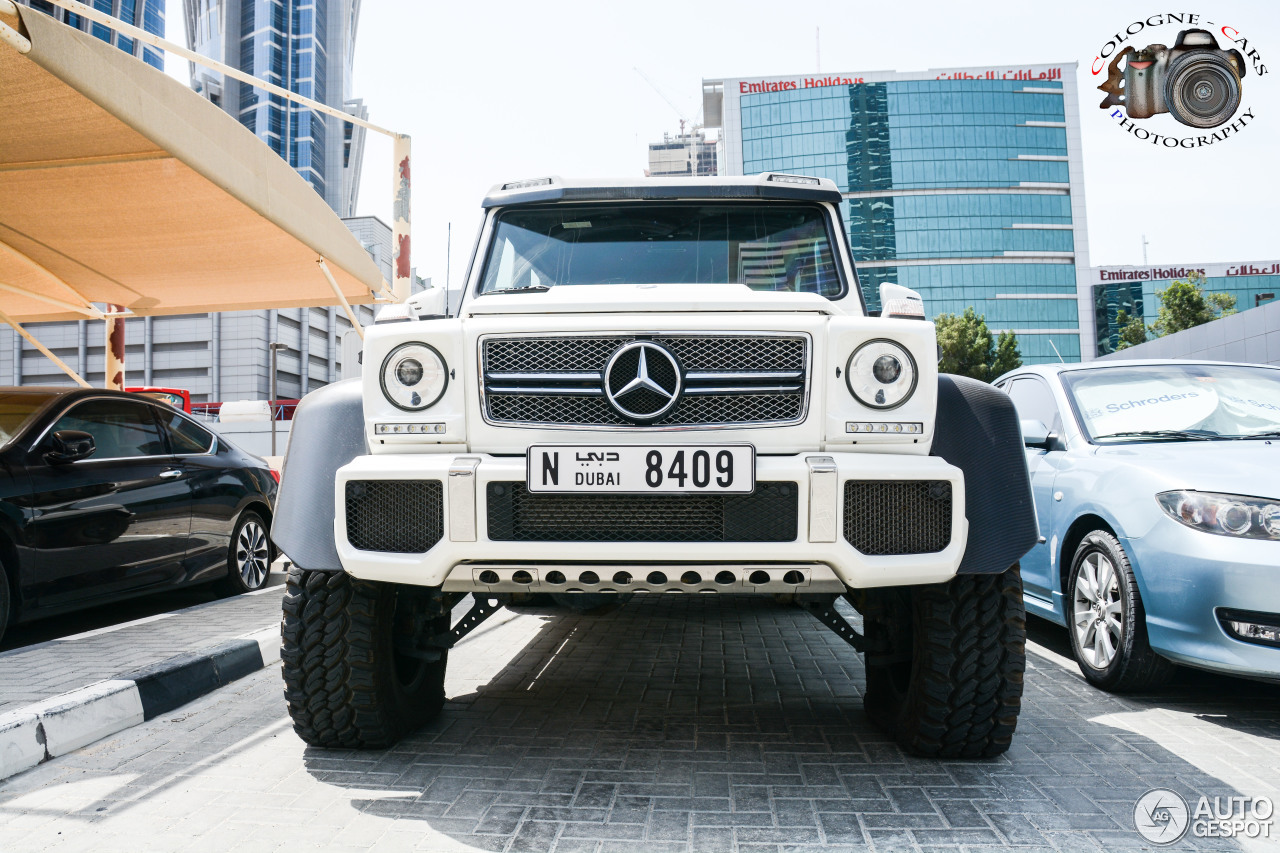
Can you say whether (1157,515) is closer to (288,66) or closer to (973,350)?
(973,350)

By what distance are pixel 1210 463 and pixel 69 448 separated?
585 centimetres

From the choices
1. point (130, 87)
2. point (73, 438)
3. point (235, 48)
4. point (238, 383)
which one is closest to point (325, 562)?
point (73, 438)

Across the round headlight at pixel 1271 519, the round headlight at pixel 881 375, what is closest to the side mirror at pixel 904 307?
the round headlight at pixel 881 375

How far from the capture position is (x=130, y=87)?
5281mm

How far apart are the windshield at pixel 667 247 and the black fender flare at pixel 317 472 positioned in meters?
0.97

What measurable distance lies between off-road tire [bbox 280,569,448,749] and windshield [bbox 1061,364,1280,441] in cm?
367

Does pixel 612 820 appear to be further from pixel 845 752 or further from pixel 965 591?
pixel 965 591

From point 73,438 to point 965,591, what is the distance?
4.92 meters

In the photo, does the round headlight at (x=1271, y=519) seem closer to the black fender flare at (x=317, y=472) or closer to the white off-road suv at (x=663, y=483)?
the white off-road suv at (x=663, y=483)

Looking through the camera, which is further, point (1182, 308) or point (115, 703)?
point (1182, 308)

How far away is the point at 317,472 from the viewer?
2844 millimetres

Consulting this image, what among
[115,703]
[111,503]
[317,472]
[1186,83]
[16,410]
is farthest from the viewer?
Answer: [1186,83]

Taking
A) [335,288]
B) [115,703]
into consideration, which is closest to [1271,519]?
[115,703]

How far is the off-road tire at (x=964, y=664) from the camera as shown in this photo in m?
2.91
